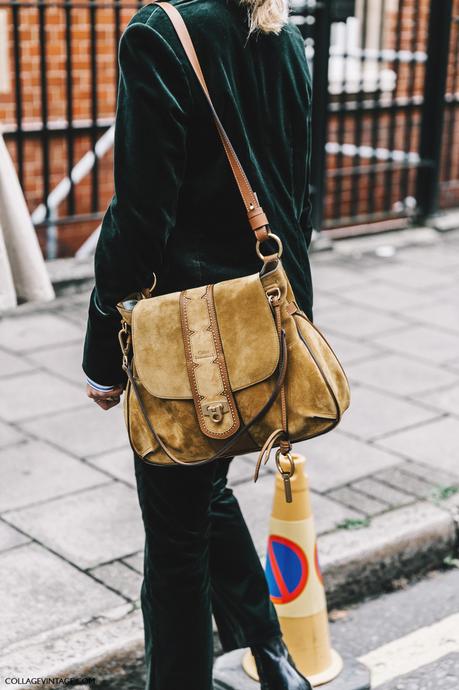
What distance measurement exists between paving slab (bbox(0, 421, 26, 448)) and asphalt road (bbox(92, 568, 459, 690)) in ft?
5.34

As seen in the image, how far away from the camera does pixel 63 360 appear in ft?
18.4

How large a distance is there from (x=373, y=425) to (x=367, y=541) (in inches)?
45.2

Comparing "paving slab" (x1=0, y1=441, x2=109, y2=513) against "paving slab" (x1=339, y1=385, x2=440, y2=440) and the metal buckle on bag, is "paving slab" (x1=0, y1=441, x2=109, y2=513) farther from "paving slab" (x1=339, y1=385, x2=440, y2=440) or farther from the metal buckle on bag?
the metal buckle on bag

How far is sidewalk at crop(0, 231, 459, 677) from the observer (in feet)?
10.7

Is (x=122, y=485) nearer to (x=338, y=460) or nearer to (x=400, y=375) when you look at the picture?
(x=338, y=460)

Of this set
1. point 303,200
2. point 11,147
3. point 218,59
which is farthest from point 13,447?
point 11,147

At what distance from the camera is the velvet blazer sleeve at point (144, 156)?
216 cm

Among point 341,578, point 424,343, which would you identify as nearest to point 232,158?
point 341,578

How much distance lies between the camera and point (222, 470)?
2658mm

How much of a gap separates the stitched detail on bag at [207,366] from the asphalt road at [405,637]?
115 cm

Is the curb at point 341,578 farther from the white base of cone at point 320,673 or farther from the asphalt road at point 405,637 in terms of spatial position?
the white base of cone at point 320,673

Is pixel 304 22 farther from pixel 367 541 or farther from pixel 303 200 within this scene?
pixel 303 200

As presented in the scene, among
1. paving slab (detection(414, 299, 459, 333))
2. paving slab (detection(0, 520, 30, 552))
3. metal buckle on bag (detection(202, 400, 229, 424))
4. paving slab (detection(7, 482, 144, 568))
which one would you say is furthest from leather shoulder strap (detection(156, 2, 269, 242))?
paving slab (detection(414, 299, 459, 333))

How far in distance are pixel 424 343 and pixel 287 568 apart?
320 centimetres
